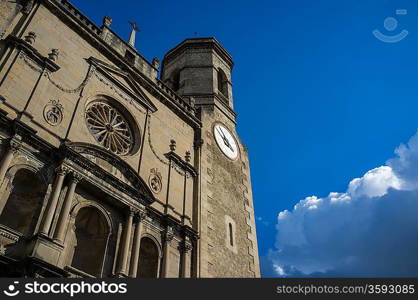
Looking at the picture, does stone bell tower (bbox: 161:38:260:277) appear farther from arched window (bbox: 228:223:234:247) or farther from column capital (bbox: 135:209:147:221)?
column capital (bbox: 135:209:147:221)

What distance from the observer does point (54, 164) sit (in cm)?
1025

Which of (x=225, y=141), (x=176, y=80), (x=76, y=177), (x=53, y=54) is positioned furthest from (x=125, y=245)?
(x=176, y=80)

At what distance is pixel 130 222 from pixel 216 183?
5622 millimetres

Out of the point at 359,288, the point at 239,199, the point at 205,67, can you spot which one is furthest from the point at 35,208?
the point at 205,67

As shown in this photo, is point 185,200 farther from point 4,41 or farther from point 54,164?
point 4,41

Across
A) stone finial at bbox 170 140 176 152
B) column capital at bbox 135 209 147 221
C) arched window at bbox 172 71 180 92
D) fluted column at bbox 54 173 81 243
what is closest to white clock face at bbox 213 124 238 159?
stone finial at bbox 170 140 176 152

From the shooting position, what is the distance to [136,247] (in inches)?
433

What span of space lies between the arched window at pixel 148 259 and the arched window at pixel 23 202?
3664 millimetres

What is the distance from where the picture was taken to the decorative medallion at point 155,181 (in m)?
13.3

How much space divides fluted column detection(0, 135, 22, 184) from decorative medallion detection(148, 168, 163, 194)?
4800 mm

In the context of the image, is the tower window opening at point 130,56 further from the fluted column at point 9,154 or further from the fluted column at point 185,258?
the fluted column at point 185,258

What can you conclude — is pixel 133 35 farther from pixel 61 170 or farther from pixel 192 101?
pixel 61 170

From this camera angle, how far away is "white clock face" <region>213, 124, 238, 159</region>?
1811 centimetres

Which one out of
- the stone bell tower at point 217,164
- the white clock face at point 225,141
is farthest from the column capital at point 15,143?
the white clock face at point 225,141
